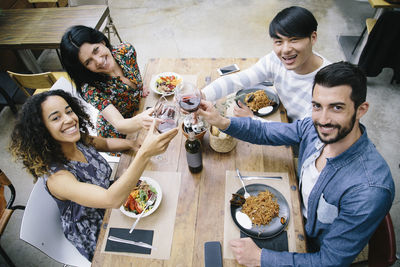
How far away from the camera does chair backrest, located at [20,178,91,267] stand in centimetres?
146

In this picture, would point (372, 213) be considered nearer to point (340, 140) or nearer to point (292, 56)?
point (340, 140)

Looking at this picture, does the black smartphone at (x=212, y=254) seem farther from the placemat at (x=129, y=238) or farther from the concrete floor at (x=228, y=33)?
the concrete floor at (x=228, y=33)

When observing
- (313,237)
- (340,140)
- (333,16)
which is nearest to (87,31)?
(340,140)

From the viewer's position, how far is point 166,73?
2.15 m

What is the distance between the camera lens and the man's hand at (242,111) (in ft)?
6.01

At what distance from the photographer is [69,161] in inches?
60.3

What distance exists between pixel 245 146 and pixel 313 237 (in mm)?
631

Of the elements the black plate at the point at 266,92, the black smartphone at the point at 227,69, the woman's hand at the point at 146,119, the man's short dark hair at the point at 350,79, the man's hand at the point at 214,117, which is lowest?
the black plate at the point at 266,92

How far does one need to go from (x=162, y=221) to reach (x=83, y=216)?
1.76 feet

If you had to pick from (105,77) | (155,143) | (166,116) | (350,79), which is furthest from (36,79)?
(350,79)

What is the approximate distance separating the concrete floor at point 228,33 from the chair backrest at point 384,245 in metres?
1.92

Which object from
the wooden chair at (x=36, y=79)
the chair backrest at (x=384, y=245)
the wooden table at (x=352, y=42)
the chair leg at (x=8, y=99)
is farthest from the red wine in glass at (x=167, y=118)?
the wooden table at (x=352, y=42)

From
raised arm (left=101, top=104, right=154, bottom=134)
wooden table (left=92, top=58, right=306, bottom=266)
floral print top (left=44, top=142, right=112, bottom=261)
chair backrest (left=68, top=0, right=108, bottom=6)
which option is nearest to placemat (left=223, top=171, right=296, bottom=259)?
wooden table (left=92, top=58, right=306, bottom=266)

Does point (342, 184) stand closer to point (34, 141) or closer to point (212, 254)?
point (212, 254)
